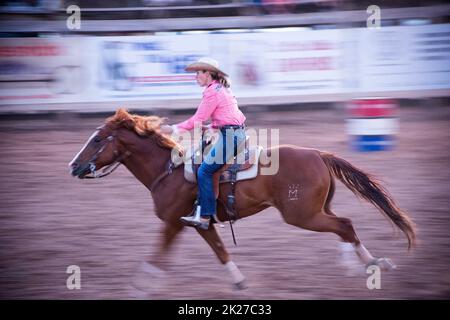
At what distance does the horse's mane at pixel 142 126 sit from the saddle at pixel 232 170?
25 cm

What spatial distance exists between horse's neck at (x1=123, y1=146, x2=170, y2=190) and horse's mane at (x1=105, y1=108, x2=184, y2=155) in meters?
0.08

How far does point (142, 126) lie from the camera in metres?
5.75

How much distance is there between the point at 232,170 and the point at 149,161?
812mm

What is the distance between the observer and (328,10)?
1488 centimetres

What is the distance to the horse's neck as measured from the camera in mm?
5725

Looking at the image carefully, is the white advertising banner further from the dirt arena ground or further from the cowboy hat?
the cowboy hat

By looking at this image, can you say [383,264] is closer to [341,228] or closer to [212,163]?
[341,228]

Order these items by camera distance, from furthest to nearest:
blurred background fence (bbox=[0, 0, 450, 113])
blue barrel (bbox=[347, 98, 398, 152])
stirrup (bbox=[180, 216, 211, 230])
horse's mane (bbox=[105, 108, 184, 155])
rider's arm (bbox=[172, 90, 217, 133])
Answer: blurred background fence (bbox=[0, 0, 450, 113]) < blue barrel (bbox=[347, 98, 398, 152]) < horse's mane (bbox=[105, 108, 184, 155]) < stirrup (bbox=[180, 216, 211, 230]) < rider's arm (bbox=[172, 90, 217, 133])

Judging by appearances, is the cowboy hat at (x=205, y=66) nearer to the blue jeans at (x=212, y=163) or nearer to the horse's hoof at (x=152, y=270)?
the blue jeans at (x=212, y=163)

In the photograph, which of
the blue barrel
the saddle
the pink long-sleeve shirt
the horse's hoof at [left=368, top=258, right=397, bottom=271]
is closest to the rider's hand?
the pink long-sleeve shirt

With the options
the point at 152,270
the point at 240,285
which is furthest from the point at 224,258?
the point at 152,270

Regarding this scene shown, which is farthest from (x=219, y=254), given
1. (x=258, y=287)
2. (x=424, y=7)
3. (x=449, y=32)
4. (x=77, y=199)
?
(x=424, y=7)
